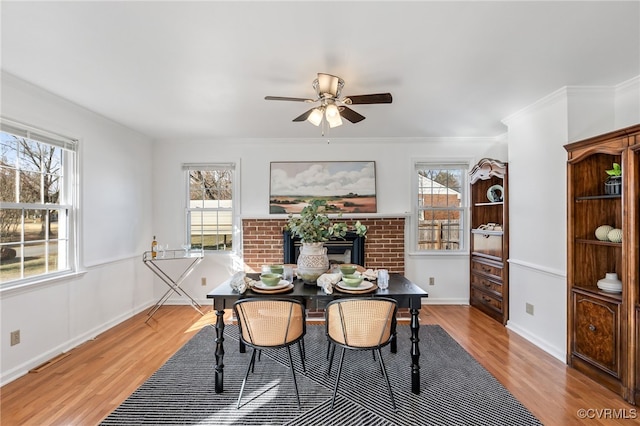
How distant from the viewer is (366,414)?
2.01 m

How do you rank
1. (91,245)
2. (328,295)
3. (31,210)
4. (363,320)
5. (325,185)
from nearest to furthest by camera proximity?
(363,320) < (328,295) < (31,210) < (91,245) < (325,185)

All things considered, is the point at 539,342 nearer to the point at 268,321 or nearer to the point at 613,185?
the point at 613,185

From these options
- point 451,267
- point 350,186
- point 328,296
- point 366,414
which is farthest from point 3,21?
point 451,267

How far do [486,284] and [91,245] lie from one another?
4836 mm

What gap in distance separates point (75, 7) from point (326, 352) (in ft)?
10.1

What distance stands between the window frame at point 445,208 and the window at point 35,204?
4267 mm

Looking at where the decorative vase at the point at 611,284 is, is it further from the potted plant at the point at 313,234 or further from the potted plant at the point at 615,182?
the potted plant at the point at 313,234

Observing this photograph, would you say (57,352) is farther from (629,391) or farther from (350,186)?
(629,391)

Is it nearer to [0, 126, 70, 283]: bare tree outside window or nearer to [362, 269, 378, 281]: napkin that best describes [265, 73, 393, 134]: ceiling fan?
[362, 269, 378, 281]: napkin

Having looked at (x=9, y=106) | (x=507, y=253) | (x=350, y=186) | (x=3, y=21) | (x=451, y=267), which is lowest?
(x=451, y=267)

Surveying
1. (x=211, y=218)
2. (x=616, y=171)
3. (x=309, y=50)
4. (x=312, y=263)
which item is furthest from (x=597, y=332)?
(x=211, y=218)

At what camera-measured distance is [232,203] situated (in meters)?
4.70

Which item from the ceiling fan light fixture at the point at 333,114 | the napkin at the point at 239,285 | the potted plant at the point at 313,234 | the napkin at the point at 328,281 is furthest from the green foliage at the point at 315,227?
the ceiling fan light fixture at the point at 333,114

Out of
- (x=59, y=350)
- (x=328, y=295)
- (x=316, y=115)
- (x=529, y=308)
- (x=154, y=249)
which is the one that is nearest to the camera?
Result: (x=328, y=295)
